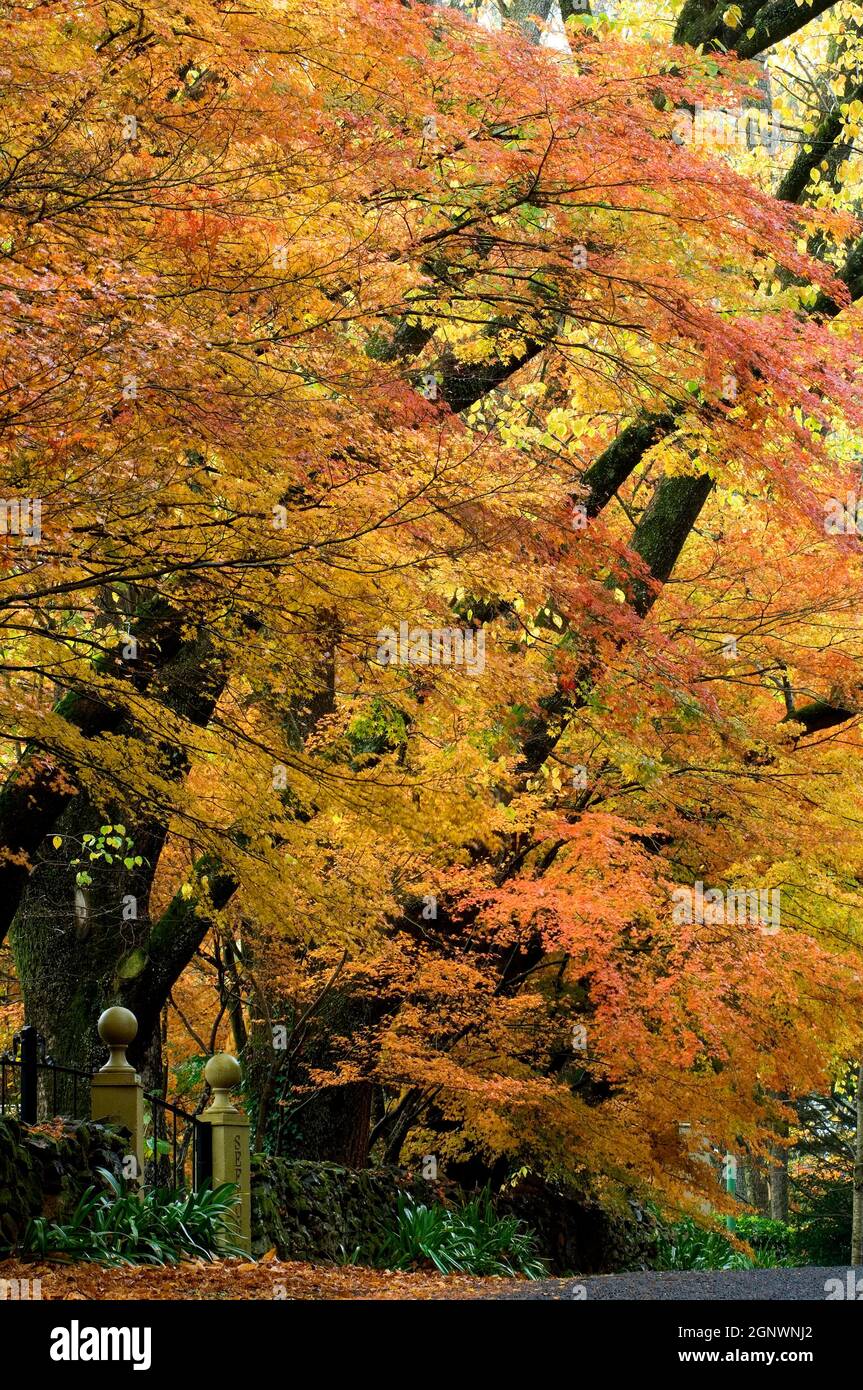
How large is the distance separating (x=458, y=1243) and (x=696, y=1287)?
140 inches

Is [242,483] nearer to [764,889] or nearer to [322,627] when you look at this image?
[322,627]

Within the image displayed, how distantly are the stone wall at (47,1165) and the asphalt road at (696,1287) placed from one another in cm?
289

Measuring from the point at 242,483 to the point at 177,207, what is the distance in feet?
5.24

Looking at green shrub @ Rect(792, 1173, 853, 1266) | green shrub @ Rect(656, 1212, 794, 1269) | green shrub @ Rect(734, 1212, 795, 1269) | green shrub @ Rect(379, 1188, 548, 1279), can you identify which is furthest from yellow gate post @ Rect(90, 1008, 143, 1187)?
green shrub @ Rect(792, 1173, 853, 1266)

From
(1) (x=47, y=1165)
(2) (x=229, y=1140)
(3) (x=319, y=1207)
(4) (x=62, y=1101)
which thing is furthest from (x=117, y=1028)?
(3) (x=319, y=1207)

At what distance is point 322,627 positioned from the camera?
831 centimetres

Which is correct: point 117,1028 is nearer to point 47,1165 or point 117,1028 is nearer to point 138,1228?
point 47,1165

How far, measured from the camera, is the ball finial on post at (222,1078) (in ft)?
35.3

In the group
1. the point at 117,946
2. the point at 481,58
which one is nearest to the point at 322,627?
the point at 481,58

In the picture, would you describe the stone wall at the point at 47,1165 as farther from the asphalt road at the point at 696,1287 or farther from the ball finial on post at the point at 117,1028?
the asphalt road at the point at 696,1287

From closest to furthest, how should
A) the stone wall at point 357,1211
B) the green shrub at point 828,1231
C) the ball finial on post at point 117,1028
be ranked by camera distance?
1. the ball finial on post at point 117,1028
2. the stone wall at point 357,1211
3. the green shrub at point 828,1231

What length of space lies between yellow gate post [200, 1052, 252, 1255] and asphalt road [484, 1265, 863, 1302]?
212cm

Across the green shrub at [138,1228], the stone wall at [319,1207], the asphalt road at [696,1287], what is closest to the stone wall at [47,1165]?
the green shrub at [138,1228]

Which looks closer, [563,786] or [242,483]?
[242,483]
